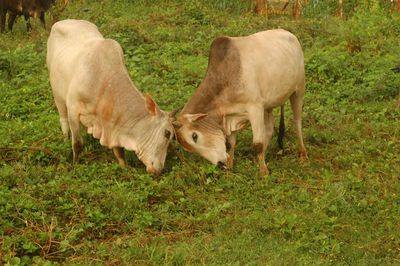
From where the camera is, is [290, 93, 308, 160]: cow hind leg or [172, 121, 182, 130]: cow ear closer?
[172, 121, 182, 130]: cow ear

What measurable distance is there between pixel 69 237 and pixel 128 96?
5.83ft

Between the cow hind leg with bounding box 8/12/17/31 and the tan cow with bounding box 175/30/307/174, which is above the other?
the tan cow with bounding box 175/30/307/174

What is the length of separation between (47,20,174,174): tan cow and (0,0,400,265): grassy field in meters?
0.28

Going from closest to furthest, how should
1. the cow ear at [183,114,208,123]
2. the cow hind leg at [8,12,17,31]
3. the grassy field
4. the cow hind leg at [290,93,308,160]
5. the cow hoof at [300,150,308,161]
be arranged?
the grassy field, the cow ear at [183,114,208,123], the cow hoof at [300,150,308,161], the cow hind leg at [290,93,308,160], the cow hind leg at [8,12,17,31]

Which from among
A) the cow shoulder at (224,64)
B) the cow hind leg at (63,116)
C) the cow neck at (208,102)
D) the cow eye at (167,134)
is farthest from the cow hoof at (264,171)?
the cow hind leg at (63,116)

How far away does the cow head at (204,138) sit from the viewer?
5695mm

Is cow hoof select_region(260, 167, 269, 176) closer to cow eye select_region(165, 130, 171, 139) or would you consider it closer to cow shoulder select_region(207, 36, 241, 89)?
cow shoulder select_region(207, 36, 241, 89)

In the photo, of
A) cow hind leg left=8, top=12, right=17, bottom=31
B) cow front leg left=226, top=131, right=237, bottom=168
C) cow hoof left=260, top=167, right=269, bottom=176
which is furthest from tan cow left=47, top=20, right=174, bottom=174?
cow hind leg left=8, top=12, right=17, bottom=31

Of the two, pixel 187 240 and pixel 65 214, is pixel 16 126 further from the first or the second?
pixel 187 240

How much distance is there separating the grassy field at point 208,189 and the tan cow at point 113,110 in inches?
10.9

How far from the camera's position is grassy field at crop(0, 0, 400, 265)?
4133mm

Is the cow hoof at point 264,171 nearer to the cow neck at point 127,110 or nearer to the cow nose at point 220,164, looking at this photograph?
the cow nose at point 220,164

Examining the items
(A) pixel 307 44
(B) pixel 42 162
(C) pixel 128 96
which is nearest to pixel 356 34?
(A) pixel 307 44

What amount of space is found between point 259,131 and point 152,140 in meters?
1.13
